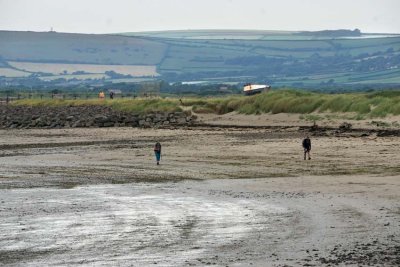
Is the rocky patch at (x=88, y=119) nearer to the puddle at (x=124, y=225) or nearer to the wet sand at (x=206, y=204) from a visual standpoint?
the wet sand at (x=206, y=204)

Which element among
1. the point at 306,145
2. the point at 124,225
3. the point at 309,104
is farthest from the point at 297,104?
the point at 124,225

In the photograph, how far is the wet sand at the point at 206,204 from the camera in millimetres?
17422

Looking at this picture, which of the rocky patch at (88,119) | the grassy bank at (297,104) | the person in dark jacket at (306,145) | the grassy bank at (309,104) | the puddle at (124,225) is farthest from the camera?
the rocky patch at (88,119)

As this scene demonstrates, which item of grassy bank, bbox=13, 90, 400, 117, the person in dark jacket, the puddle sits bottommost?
the puddle

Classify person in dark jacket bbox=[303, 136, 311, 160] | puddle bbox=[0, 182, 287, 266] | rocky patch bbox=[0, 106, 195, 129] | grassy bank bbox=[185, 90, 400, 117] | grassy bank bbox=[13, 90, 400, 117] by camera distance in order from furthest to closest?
rocky patch bbox=[0, 106, 195, 129]
grassy bank bbox=[13, 90, 400, 117]
grassy bank bbox=[185, 90, 400, 117]
person in dark jacket bbox=[303, 136, 311, 160]
puddle bbox=[0, 182, 287, 266]

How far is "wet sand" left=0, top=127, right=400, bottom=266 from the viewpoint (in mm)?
17422

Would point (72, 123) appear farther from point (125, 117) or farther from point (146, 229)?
point (146, 229)

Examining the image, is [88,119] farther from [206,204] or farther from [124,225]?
[124,225]

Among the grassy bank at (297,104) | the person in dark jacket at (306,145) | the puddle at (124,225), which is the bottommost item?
the puddle at (124,225)

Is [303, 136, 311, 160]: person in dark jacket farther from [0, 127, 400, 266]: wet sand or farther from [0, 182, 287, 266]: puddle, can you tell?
[0, 182, 287, 266]: puddle

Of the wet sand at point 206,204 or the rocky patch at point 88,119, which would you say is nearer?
the wet sand at point 206,204

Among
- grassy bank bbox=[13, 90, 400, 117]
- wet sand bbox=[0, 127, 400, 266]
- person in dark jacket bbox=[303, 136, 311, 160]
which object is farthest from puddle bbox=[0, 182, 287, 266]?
grassy bank bbox=[13, 90, 400, 117]

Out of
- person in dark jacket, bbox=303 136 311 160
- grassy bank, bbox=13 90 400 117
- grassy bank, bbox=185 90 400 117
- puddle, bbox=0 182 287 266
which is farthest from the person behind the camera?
grassy bank, bbox=13 90 400 117

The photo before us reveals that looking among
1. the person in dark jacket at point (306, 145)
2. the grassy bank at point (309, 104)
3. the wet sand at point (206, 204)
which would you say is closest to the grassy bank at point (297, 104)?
the grassy bank at point (309, 104)
